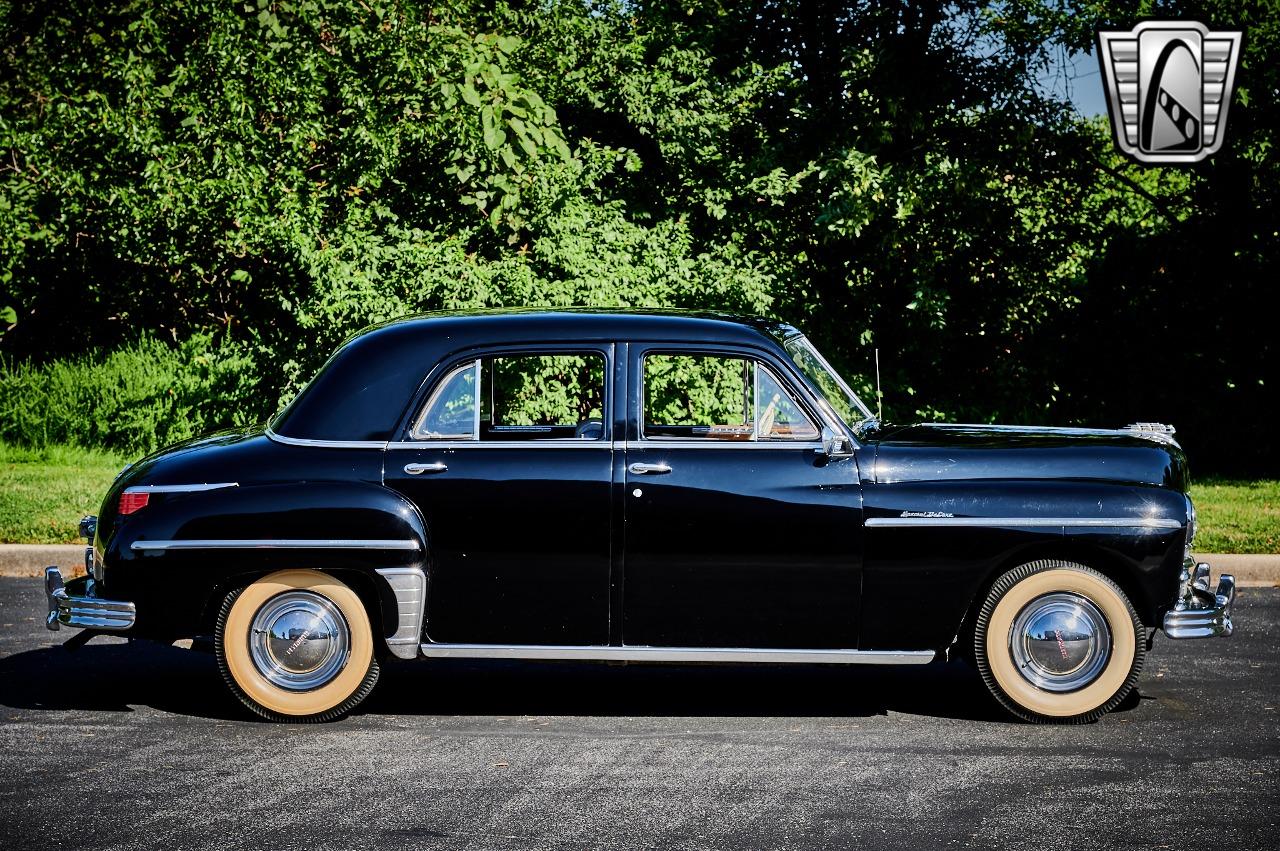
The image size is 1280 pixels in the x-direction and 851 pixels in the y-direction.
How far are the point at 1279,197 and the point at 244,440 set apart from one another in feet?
37.5

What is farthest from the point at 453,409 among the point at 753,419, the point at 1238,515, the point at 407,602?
the point at 1238,515

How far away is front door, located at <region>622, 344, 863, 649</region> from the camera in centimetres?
619

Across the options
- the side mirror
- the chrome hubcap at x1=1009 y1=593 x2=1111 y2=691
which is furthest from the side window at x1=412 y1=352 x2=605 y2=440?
the chrome hubcap at x1=1009 y1=593 x2=1111 y2=691

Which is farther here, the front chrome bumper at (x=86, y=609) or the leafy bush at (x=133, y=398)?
the leafy bush at (x=133, y=398)

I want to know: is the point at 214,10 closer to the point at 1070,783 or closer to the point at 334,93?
the point at 334,93

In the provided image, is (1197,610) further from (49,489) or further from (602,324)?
(49,489)

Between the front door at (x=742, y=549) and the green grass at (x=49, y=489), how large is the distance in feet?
18.8

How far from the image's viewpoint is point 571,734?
620cm

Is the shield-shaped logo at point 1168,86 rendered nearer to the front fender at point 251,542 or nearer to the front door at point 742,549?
the front door at point 742,549

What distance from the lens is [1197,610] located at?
6301 mm

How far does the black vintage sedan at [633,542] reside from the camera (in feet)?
20.4

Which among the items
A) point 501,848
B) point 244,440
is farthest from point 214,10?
point 501,848

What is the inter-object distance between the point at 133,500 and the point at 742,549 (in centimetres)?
269

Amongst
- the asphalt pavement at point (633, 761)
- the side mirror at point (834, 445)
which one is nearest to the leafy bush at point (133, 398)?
the asphalt pavement at point (633, 761)
